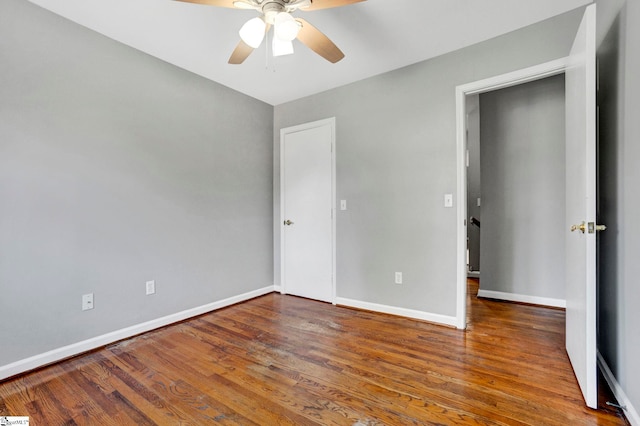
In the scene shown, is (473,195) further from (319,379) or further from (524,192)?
(319,379)

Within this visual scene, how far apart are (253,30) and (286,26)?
7.8 inches

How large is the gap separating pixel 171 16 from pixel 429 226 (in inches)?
102

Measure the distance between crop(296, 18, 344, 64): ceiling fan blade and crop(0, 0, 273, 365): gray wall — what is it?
156cm

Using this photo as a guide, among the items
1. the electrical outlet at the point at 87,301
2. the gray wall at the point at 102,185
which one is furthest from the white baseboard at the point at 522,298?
the electrical outlet at the point at 87,301

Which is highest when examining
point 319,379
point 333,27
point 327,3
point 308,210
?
point 333,27

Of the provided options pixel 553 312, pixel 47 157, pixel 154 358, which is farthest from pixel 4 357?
pixel 553 312

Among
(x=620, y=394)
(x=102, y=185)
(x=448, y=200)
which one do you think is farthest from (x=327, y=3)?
(x=620, y=394)

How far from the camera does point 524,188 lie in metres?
3.28

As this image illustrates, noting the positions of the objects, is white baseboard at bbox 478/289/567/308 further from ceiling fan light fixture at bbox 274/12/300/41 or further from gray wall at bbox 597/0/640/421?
ceiling fan light fixture at bbox 274/12/300/41

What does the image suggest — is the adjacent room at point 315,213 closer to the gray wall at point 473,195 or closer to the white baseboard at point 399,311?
the white baseboard at point 399,311

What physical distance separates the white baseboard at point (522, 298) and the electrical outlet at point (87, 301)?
3784mm

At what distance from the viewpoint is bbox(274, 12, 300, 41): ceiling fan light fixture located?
61.4 inches

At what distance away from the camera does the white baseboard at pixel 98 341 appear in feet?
6.28

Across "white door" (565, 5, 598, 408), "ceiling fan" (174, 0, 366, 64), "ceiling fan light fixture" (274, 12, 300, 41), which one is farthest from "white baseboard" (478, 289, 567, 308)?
"ceiling fan light fixture" (274, 12, 300, 41)
